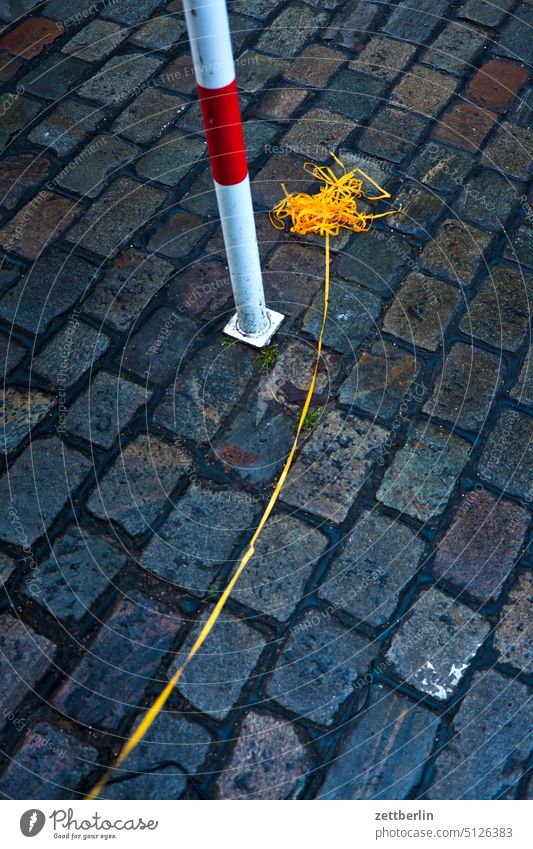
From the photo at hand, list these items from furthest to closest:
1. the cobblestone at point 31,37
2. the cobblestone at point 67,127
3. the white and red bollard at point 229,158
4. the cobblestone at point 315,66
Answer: the cobblestone at point 31,37 → the cobblestone at point 315,66 → the cobblestone at point 67,127 → the white and red bollard at point 229,158

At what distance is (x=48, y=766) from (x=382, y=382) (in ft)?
5.57

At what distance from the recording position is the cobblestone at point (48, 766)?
231cm

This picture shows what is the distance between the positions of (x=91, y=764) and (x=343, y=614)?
0.89 meters

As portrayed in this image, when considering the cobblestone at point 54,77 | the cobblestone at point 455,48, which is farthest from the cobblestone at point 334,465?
the cobblestone at point 54,77

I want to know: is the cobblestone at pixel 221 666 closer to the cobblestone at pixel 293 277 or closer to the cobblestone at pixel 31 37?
the cobblestone at pixel 293 277

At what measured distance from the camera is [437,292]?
3.08 metres

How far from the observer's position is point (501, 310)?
3.03m

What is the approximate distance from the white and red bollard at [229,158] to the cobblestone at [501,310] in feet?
2.50

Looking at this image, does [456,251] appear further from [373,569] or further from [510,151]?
[373,569]

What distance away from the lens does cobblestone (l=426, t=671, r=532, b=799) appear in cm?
227

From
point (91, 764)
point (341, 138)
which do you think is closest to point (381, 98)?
point (341, 138)

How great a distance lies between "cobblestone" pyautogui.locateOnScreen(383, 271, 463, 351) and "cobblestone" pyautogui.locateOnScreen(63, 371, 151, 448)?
1.00 metres

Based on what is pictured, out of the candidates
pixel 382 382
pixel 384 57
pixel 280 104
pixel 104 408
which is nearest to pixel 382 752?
pixel 382 382

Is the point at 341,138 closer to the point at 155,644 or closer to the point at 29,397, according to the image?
the point at 29,397
